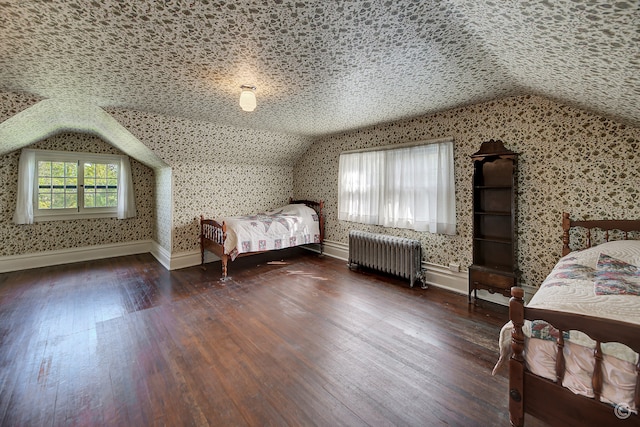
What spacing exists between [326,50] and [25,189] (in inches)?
219

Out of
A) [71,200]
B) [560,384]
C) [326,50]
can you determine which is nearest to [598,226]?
[560,384]

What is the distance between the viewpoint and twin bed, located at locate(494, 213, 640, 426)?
44.9 inches

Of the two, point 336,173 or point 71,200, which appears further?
point 336,173

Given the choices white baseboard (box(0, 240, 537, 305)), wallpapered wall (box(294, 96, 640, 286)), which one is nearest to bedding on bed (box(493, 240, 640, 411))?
wallpapered wall (box(294, 96, 640, 286))

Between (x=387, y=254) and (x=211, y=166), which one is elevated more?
(x=211, y=166)

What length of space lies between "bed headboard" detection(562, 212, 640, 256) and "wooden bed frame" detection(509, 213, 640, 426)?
192cm

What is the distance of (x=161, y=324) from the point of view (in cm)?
273

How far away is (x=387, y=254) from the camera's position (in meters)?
4.05

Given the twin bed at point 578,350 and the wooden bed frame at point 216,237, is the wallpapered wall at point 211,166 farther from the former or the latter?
the twin bed at point 578,350

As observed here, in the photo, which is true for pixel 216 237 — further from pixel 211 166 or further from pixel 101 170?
pixel 101 170

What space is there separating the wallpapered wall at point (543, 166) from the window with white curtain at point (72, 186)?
5.48m

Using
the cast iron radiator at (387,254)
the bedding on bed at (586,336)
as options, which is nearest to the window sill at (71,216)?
the cast iron radiator at (387,254)

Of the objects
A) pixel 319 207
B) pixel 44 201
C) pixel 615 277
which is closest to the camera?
pixel 615 277

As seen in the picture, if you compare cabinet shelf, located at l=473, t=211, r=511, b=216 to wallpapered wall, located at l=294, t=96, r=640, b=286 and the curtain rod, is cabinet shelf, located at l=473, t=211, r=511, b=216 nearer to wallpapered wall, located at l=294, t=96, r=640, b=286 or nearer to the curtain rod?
wallpapered wall, located at l=294, t=96, r=640, b=286
